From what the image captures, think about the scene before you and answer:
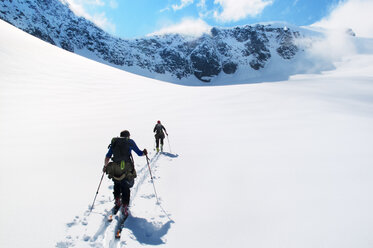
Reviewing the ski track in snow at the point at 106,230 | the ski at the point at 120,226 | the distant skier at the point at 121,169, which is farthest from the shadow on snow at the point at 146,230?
the distant skier at the point at 121,169

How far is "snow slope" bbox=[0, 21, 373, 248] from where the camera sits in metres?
3.92

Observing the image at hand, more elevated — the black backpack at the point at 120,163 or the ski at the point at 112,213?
the black backpack at the point at 120,163

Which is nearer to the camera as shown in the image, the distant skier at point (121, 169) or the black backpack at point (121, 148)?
the distant skier at point (121, 169)

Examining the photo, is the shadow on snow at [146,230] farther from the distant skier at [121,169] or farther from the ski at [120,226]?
the distant skier at [121,169]

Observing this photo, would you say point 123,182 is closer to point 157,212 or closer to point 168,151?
point 157,212

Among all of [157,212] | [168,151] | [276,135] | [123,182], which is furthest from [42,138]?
[276,135]

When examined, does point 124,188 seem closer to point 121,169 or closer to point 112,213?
point 121,169

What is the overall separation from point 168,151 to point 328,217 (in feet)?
21.5

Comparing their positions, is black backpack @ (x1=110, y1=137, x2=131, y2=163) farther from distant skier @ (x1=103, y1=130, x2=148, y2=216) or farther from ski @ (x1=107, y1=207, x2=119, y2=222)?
ski @ (x1=107, y1=207, x2=119, y2=222)

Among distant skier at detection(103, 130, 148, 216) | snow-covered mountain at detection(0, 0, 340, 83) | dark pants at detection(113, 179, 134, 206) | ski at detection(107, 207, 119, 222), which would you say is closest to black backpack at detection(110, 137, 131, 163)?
distant skier at detection(103, 130, 148, 216)

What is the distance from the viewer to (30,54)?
74.0 feet

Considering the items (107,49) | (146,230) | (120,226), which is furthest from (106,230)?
(107,49)

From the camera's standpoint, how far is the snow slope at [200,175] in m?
3.92

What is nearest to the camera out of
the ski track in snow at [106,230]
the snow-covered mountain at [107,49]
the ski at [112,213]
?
the ski track in snow at [106,230]
